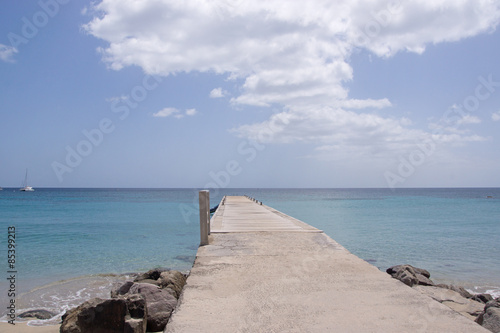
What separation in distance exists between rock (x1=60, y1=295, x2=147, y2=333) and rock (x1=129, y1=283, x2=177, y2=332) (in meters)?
0.44

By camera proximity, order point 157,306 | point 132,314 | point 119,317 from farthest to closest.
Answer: point 157,306
point 132,314
point 119,317

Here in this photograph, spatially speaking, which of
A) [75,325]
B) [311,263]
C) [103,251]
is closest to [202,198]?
[311,263]

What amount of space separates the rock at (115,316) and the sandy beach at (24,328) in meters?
2.01

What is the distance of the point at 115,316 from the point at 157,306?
0.91 metres

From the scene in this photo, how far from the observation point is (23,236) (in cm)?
1941

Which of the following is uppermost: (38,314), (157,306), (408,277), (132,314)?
(132,314)

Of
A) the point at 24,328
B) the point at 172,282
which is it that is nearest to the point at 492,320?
the point at 172,282

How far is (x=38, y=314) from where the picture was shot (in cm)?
742

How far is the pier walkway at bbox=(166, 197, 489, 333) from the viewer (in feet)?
11.5

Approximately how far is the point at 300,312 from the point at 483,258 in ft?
41.8

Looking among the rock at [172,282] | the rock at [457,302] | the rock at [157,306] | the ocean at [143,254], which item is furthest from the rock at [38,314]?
the rock at [457,302]

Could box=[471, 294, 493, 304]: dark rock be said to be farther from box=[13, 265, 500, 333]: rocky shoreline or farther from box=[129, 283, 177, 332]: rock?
box=[129, 283, 177, 332]: rock

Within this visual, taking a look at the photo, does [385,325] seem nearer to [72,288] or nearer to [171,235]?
[72,288]

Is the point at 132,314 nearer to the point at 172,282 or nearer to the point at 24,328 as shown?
the point at 172,282
